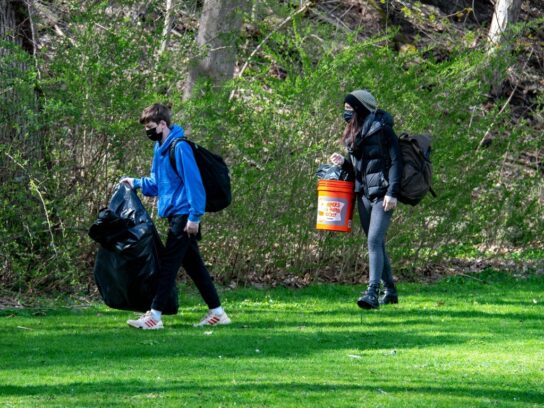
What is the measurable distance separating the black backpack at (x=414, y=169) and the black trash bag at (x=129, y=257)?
2.33 metres

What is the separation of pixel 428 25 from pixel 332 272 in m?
14.5

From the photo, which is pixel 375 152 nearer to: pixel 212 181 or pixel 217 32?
pixel 212 181

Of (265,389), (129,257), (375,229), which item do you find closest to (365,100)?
(375,229)

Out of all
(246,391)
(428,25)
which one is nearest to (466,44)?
(246,391)

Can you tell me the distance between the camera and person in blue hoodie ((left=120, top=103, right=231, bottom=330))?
9453 mm

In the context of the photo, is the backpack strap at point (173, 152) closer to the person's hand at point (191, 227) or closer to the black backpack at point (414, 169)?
the person's hand at point (191, 227)

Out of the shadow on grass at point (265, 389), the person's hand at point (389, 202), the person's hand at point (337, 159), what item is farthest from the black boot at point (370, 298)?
the shadow on grass at point (265, 389)

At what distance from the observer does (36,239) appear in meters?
11.5

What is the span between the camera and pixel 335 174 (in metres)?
11.0

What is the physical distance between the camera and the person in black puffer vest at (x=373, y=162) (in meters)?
10.7

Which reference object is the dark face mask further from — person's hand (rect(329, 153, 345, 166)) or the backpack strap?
the backpack strap

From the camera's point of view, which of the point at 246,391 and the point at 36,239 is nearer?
the point at 246,391

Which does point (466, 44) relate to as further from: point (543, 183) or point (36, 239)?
point (36, 239)

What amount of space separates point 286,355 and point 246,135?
4.33 m
